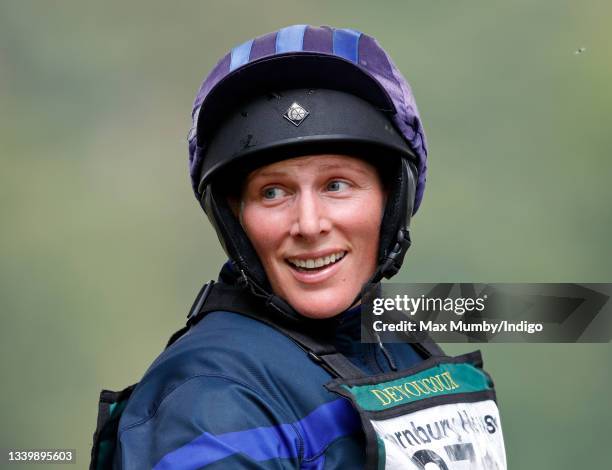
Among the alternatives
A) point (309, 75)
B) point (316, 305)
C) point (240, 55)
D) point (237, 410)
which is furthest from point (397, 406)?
point (240, 55)

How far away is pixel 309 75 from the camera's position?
2254 millimetres

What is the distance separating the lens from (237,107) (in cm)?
227

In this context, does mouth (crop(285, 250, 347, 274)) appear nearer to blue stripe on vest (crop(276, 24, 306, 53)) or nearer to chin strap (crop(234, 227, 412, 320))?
chin strap (crop(234, 227, 412, 320))


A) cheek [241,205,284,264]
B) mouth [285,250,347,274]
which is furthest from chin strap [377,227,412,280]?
cheek [241,205,284,264]

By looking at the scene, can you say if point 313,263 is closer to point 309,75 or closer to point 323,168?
point 323,168

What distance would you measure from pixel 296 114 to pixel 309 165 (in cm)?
11

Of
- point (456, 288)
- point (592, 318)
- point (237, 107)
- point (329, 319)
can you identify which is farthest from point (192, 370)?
point (592, 318)

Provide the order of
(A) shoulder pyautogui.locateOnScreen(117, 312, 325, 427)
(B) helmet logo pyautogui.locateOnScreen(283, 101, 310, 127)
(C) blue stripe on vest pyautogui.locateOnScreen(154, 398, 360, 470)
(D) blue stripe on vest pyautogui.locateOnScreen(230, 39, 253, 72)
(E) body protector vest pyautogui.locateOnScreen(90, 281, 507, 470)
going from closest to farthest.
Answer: (C) blue stripe on vest pyautogui.locateOnScreen(154, 398, 360, 470)
(A) shoulder pyautogui.locateOnScreen(117, 312, 325, 427)
(E) body protector vest pyautogui.locateOnScreen(90, 281, 507, 470)
(B) helmet logo pyautogui.locateOnScreen(283, 101, 310, 127)
(D) blue stripe on vest pyautogui.locateOnScreen(230, 39, 253, 72)

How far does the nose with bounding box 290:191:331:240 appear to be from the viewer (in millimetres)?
2160

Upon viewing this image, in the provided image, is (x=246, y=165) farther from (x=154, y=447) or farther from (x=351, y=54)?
(x=154, y=447)

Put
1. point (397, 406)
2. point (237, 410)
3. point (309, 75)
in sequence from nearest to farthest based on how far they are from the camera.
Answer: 1. point (237, 410)
2. point (397, 406)
3. point (309, 75)

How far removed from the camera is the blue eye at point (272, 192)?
223 centimetres

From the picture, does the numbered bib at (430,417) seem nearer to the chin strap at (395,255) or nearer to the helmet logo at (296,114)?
the chin strap at (395,255)

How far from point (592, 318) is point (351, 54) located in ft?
3.63
